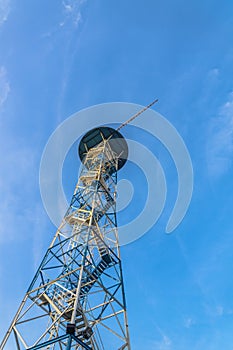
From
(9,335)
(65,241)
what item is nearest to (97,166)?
(65,241)

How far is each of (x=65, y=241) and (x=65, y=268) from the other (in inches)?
70.8

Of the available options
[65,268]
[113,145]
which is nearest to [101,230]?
[65,268]

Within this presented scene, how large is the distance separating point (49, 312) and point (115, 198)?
9.47 m

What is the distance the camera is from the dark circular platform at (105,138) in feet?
Answer: 81.6

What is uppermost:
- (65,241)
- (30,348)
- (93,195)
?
(93,195)

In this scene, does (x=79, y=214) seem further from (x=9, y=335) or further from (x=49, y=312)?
(x=9, y=335)

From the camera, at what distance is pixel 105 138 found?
82.0 feet

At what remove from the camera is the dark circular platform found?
24875mm

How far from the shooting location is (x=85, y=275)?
12961mm

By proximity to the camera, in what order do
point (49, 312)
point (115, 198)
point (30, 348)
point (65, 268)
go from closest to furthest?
point (30, 348) → point (49, 312) → point (65, 268) → point (115, 198)

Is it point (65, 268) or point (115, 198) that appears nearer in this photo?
point (65, 268)

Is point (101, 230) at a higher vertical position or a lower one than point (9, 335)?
higher

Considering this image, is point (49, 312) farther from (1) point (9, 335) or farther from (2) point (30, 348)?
(2) point (30, 348)

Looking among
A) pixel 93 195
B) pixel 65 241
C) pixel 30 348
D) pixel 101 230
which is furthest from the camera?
pixel 93 195
